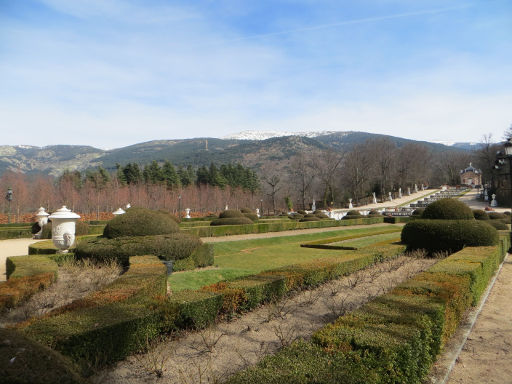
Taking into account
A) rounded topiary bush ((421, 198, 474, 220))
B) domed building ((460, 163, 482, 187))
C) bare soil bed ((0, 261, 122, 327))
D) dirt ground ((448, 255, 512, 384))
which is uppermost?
domed building ((460, 163, 482, 187))

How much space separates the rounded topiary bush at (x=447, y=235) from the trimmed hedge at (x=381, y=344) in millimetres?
7160

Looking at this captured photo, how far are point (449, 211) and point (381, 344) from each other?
11.9m

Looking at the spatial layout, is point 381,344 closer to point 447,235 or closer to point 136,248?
point 136,248

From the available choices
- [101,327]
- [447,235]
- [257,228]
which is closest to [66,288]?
[101,327]

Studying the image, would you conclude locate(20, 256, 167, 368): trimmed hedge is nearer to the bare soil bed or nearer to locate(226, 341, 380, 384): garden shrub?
the bare soil bed

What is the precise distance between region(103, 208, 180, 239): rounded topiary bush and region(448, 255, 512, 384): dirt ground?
861cm

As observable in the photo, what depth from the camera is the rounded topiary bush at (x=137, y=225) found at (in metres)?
11.6

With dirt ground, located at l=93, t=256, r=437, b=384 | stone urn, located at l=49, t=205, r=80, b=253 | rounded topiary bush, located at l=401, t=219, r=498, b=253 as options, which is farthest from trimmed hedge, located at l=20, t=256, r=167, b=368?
rounded topiary bush, located at l=401, t=219, r=498, b=253

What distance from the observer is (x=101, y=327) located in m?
4.28

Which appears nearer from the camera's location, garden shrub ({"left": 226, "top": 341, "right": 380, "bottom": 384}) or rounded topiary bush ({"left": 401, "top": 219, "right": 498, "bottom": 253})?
garden shrub ({"left": 226, "top": 341, "right": 380, "bottom": 384})

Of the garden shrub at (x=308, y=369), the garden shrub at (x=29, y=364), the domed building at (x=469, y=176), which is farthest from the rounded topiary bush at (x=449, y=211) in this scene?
the domed building at (x=469, y=176)

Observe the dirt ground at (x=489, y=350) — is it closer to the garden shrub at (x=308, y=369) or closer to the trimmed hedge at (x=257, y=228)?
the garden shrub at (x=308, y=369)

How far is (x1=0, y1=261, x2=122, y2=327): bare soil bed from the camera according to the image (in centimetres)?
615

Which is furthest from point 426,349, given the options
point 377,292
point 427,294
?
point 377,292
